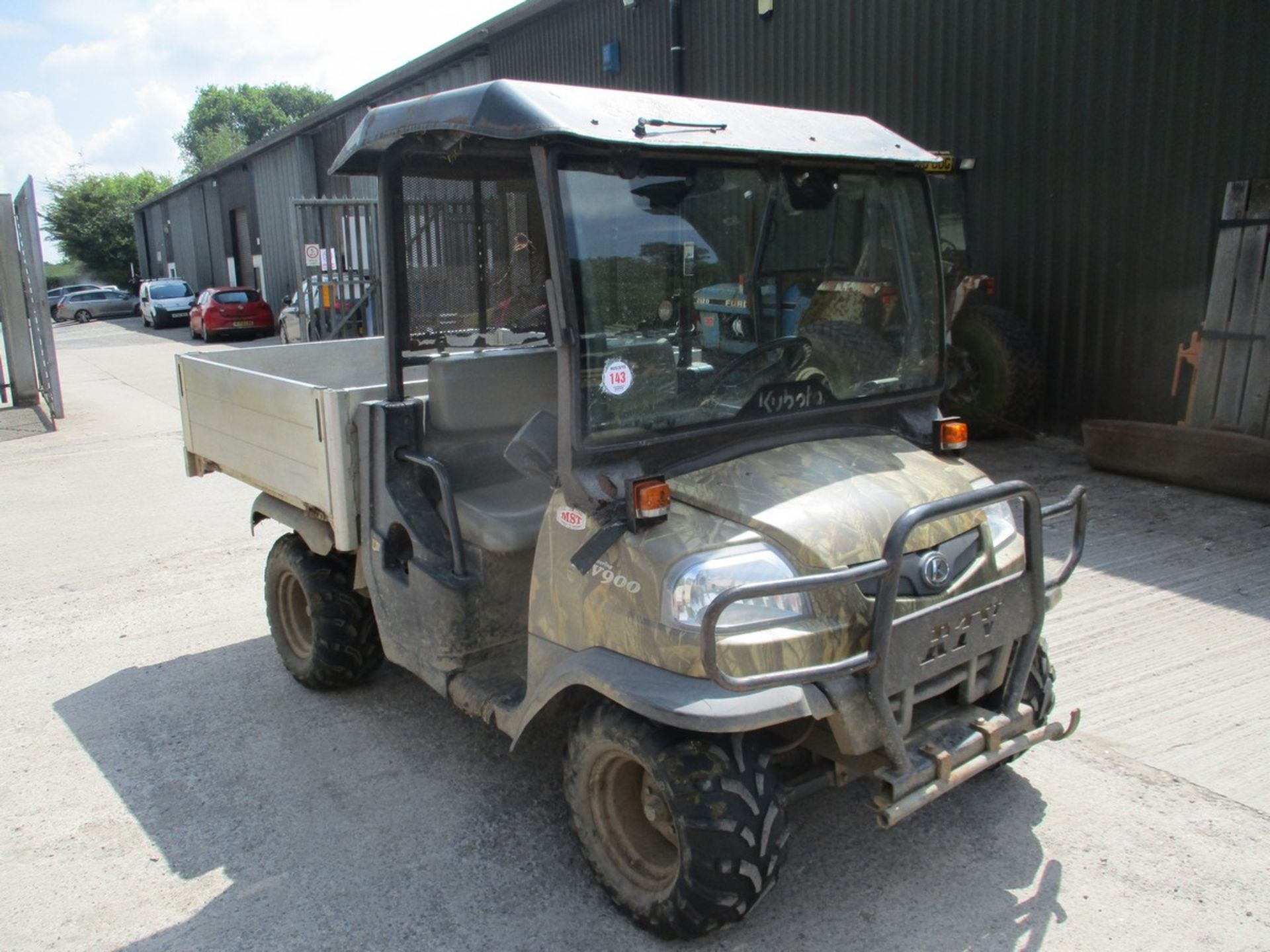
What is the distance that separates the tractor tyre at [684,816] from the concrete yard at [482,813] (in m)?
0.17

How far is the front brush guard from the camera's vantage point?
8.02ft

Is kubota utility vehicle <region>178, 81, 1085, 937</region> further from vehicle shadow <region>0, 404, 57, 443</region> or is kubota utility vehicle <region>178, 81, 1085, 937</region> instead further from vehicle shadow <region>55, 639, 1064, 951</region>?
vehicle shadow <region>0, 404, 57, 443</region>

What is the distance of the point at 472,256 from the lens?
4.51 metres

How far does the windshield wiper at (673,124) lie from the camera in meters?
2.80

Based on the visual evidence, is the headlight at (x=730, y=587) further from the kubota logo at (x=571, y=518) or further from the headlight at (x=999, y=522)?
the headlight at (x=999, y=522)

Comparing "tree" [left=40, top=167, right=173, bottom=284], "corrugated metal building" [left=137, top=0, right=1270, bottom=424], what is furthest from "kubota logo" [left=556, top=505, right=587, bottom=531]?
"tree" [left=40, top=167, right=173, bottom=284]

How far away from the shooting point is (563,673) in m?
2.88

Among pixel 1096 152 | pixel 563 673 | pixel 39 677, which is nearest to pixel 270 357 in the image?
pixel 39 677

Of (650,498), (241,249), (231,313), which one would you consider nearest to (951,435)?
(650,498)

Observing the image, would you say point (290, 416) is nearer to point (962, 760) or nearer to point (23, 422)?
point (962, 760)

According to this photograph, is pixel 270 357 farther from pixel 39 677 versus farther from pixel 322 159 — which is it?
pixel 322 159

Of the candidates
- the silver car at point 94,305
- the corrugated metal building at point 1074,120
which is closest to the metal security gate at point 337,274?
the corrugated metal building at point 1074,120

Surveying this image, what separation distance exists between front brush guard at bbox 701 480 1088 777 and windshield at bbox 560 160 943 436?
2.37 feet

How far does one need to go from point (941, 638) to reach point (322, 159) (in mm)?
26673
